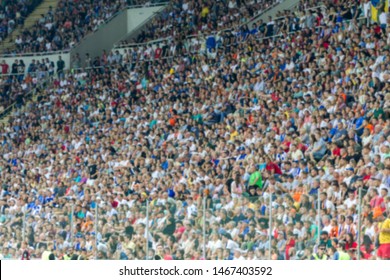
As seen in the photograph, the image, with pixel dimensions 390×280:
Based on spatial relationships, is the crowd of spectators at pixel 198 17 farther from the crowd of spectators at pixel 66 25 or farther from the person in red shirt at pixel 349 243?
the person in red shirt at pixel 349 243

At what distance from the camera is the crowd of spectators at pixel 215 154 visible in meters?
19.5

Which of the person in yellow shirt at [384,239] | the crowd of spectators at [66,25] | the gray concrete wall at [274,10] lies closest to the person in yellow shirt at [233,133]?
the gray concrete wall at [274,10]

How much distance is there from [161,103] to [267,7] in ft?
15.8

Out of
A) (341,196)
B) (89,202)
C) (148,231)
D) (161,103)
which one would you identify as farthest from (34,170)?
(341,196)

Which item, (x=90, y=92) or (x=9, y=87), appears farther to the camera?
(x=9, y=87)

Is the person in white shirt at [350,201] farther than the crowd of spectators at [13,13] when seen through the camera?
No

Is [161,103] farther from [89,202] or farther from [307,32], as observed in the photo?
[89,202]

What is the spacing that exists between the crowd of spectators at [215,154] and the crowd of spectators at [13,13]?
7150mm

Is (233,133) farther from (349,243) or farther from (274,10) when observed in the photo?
(349,243)

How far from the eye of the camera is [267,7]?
3469cm

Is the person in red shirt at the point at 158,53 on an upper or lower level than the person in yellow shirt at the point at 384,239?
upper

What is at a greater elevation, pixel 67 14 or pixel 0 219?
pixel 67 14

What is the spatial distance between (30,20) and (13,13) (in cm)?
102

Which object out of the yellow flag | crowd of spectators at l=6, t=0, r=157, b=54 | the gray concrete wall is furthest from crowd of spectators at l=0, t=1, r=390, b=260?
crowd of spectators at l=6, t=0, r=157, b=54
